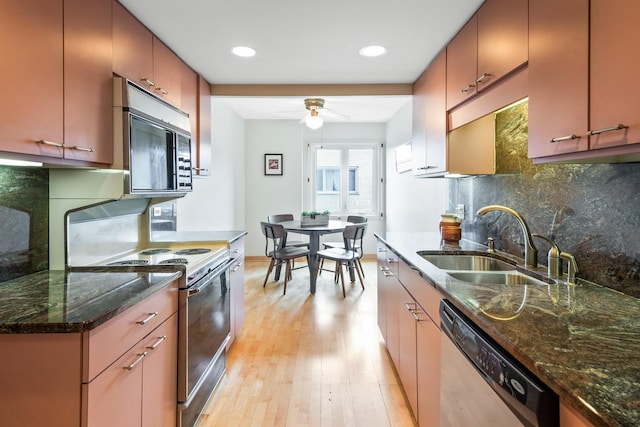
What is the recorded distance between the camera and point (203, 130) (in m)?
2.89

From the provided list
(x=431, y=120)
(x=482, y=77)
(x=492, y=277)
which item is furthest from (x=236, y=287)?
(x=482, y=77)

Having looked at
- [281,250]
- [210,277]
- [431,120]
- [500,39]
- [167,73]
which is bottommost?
[281,250]

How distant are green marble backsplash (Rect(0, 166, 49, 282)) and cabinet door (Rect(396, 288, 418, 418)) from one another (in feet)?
5.99

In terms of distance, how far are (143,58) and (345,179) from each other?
457 cm

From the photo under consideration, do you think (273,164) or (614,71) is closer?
(614,71)

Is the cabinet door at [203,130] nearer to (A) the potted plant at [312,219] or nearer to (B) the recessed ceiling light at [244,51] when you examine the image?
(B) the recessed ceiling light at [244,51]

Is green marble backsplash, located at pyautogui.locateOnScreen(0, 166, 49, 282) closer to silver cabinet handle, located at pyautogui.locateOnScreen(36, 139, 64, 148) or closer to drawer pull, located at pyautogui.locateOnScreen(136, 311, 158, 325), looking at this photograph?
silver cabinet handle, located at pyautogui.locateOnScreen(36, 139, 64, 148)

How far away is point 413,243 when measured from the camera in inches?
95.5

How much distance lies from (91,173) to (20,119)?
628 mm

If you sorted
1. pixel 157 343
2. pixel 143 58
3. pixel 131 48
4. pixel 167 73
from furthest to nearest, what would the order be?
pixel 167 73
pixel 143 58
pixel 131 48
pixel 157 343

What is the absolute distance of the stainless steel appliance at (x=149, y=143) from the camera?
1.65 meters

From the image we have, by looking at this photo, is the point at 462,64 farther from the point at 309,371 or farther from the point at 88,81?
the point at 309,371

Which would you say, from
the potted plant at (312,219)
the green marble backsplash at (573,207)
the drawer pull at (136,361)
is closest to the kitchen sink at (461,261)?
the green marble backsplash at (573,207)

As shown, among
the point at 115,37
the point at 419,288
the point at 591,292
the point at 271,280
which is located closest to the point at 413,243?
the point at 419,288
